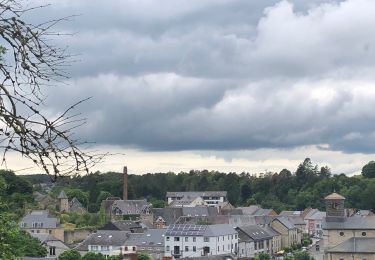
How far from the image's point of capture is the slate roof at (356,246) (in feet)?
182

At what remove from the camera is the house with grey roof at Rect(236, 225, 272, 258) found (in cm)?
7500

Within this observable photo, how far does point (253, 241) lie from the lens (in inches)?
3031

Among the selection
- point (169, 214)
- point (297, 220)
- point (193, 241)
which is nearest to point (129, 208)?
point (169, 214)

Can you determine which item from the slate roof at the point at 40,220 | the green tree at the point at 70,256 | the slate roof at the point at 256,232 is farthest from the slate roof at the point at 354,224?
the slate roof at the point at 40,220

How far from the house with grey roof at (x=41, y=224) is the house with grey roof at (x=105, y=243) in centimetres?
831

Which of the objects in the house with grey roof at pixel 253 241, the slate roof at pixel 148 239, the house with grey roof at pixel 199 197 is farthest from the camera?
the house with grey roof at pixel 199 197

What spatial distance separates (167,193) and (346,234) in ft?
239

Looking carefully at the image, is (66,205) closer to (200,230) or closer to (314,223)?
(200,230)

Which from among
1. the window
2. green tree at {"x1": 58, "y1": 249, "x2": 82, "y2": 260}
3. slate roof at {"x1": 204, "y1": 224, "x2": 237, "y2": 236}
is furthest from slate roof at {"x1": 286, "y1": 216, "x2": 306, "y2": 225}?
green tree at {"x1": 58, "y1": 249, "x2": 82, "y2": 260}

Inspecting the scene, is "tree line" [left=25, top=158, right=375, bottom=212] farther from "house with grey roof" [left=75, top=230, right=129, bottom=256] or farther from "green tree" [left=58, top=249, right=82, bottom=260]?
"green tree" [left=58, top=249, right=82, bottom=260]

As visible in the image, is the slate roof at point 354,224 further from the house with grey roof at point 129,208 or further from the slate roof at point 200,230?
the house with grey roof at point 129,208

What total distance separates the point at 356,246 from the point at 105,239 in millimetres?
23956

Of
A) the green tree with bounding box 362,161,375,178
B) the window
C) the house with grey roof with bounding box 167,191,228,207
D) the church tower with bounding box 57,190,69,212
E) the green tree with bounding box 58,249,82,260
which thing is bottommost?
the window

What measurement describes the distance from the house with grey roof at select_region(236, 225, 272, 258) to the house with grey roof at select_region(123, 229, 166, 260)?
32.8 ft
